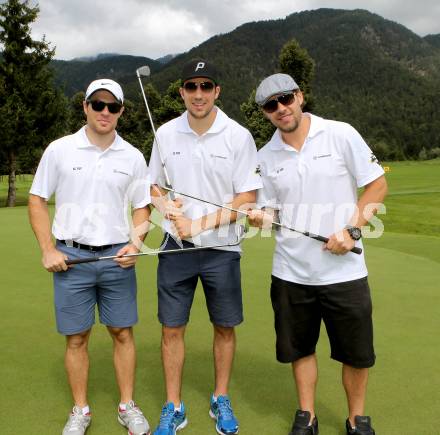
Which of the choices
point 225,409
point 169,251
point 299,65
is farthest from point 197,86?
point 299,65

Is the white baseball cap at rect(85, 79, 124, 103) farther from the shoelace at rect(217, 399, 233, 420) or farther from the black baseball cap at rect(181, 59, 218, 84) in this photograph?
the shoelace at rect(217, 399, 233, 420)

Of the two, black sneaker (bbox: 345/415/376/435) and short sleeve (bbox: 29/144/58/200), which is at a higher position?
short sleeve (bbox: 29/144/58/200)

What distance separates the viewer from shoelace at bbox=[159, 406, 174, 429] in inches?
121

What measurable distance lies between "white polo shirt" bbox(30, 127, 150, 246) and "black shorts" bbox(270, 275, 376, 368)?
1088 mm

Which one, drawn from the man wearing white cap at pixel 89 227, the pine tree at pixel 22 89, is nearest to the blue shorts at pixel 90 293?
the man wearing white cap at pixel 89 227

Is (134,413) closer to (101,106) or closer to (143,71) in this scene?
(101,106)

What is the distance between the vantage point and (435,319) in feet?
16.3

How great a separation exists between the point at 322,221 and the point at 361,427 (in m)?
1.20

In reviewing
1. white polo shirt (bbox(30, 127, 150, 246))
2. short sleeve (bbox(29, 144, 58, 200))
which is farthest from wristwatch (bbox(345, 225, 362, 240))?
short sleeve (bbox(29, 144, 58, 200))

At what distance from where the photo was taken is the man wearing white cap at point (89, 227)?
3125 mm

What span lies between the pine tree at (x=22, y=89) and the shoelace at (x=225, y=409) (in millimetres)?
22206

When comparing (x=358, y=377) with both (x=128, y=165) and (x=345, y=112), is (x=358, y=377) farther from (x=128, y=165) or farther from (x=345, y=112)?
(x=345, y=112)

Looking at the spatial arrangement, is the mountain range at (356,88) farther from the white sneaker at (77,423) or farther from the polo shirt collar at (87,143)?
the white sneaker at (77,423)

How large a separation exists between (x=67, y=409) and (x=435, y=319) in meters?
3.43
